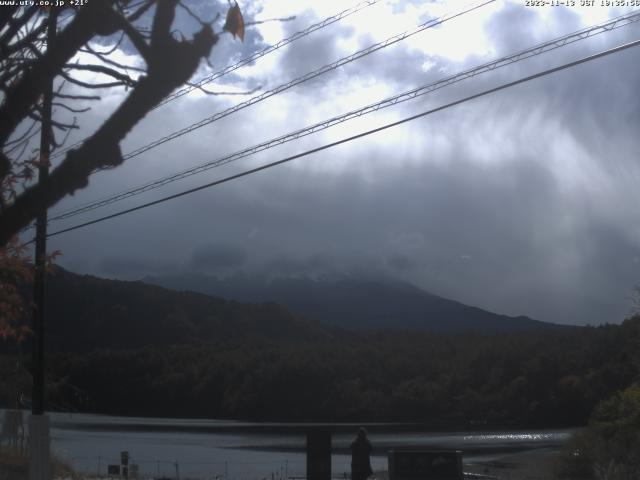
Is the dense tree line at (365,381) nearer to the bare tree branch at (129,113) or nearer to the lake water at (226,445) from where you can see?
the lake water at (226,445)

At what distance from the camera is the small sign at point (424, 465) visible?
58.6 feet

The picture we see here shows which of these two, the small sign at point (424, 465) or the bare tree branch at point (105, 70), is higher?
the bare tree branch at point (105, 70)

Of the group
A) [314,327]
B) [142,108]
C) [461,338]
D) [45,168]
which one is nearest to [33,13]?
[45,168]

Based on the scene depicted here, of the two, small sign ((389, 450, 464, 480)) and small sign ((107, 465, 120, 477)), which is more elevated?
small sign ((389, 450, 464, 480))

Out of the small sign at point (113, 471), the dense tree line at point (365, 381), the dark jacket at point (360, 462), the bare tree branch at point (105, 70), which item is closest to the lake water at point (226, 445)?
the small sign at point (113, 471)

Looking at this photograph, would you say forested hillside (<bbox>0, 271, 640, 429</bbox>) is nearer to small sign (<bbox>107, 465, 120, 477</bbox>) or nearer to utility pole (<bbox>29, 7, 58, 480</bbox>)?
small sign (<bbox>107, 465, 120, 477</bbox>)

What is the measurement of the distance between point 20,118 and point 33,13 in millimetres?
2556

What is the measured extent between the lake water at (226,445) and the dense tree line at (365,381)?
5837 mm

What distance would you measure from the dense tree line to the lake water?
19.2ft

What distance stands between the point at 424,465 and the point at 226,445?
2787 centimetres

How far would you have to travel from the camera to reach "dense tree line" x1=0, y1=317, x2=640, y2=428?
63156mm

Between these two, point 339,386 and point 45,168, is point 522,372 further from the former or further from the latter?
point 45,168

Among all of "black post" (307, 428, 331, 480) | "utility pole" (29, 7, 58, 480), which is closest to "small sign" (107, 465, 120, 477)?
"black post" (307, 428, 331, 480)

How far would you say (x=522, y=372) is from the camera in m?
66.1
